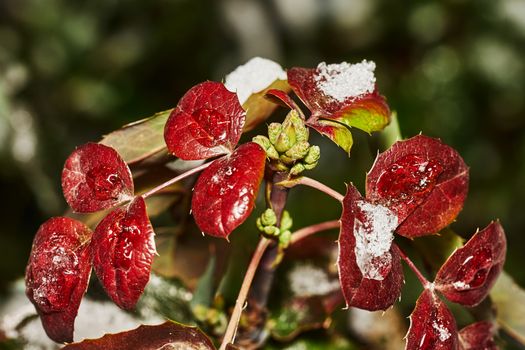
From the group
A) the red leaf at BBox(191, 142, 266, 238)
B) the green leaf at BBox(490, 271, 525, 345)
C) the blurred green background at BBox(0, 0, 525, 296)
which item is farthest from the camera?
the blurred green background at BBox(0, 0, 525, 296)

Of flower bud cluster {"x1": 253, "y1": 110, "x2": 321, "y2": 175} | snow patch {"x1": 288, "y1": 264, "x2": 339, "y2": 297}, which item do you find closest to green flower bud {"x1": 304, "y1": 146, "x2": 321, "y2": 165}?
flower bud cluster {"x1": 253, "y1": 110, "x2": 321, "y2": 175}

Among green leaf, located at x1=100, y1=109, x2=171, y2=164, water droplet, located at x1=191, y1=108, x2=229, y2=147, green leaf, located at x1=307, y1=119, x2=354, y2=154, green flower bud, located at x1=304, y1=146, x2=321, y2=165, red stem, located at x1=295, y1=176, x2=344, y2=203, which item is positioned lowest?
red stem, located at x1=295, y1=176, x2=344, y2=203

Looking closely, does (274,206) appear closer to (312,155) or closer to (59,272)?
(312,155)

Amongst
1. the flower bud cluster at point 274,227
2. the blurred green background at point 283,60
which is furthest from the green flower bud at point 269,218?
the blurred green background at point 283,60

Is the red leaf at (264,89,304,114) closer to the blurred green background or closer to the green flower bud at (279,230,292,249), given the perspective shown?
the green flower bud at (279,230,292,249)

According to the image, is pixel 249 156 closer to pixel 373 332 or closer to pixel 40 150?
pixel 373 332

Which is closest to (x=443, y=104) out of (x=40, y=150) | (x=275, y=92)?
(x=40, y=150)
